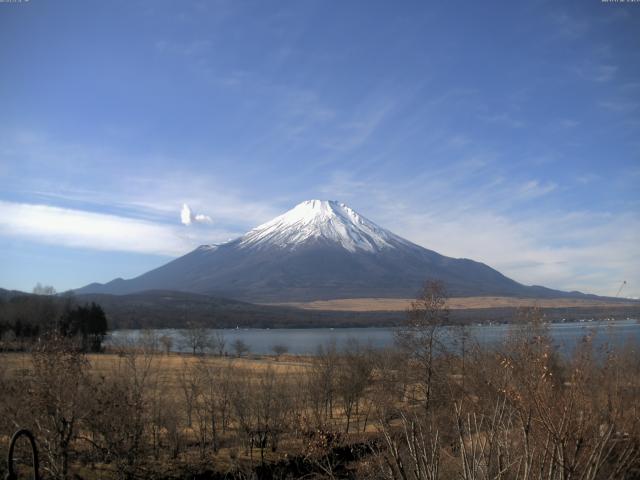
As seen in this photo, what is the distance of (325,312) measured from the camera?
586 feet

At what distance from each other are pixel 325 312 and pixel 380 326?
136 feet

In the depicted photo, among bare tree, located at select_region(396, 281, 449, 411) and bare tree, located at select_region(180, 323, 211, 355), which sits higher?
bare tree, located at select_region(396, 281, 449, 411)

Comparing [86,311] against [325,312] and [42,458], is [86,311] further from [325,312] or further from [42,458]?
[325,312]

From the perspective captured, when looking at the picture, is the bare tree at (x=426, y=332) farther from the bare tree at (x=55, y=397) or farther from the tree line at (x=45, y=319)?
the tree line at (x=45, y=319)

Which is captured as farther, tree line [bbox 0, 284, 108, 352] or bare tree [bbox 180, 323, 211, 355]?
bare tree [bbox 180, 323, 211, 355]

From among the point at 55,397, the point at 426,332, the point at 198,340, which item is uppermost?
the point at 426,332

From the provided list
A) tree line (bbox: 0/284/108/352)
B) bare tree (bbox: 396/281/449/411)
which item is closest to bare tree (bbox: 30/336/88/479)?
bare tree (bbox: 396/281/449/411)

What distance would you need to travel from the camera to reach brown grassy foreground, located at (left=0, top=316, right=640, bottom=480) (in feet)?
28.7

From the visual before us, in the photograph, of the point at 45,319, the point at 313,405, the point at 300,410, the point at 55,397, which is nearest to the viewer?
the point at 55,397

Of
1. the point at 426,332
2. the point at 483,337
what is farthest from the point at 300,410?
the point at 483,337

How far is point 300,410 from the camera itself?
26438 mm

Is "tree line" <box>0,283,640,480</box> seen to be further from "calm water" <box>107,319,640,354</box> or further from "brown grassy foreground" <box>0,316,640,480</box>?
"calm water" <box>107,319,640,354</box>

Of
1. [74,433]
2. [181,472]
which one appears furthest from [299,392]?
[74,433]

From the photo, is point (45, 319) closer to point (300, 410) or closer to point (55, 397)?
point (300, 410)
